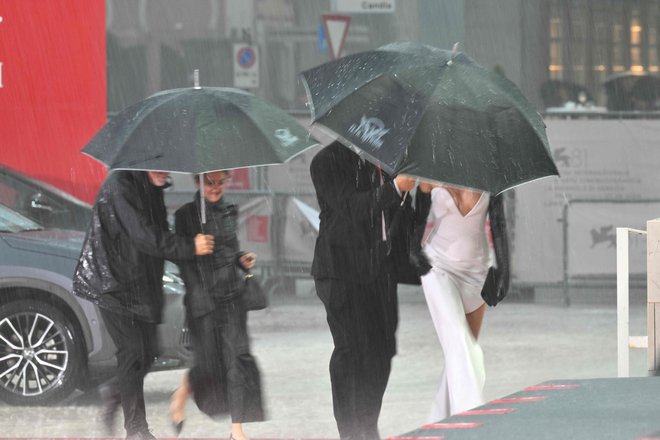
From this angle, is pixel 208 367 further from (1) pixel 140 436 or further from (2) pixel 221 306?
(1) pixel 140 436

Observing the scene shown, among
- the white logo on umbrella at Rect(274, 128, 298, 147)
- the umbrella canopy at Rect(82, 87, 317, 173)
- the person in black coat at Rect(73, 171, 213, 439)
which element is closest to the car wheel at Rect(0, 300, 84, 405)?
the person in black coat at Rect(73, 171, 213, 439)

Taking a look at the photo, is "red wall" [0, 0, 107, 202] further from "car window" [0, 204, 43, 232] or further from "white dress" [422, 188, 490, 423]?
"white dress" [422, 188, 490, 423]

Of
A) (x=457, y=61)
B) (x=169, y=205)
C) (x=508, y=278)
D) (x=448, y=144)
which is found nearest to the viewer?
(x=448, y=144)

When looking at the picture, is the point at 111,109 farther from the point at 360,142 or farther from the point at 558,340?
the point at 360,142

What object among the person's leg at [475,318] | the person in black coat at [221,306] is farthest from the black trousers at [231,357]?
the person's leg at [475,318]

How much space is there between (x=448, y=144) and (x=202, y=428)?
279 centimetres

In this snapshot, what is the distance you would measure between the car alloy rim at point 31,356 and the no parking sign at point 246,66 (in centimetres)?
623

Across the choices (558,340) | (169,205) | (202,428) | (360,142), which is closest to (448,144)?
(360,142)

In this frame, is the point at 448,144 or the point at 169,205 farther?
the point at 169,205

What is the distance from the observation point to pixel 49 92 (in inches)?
381

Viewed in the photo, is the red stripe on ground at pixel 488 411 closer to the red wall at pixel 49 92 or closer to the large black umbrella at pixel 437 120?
the large black umbrella at pixel 437 120

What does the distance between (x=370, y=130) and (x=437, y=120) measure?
265mm

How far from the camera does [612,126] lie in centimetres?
1286

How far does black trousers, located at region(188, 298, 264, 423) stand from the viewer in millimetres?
5941
